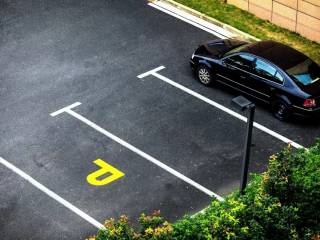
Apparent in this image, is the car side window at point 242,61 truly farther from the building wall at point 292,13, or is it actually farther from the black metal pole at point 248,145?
the black metal pole at point 248,145

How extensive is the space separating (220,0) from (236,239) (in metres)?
13.9

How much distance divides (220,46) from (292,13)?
3.13 m

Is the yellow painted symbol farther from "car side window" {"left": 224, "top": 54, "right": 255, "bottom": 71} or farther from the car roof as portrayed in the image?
the car roof

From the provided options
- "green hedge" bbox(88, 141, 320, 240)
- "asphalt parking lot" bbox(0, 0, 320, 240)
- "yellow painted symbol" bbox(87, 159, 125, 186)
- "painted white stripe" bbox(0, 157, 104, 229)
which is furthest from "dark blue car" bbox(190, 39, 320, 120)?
"painted white stripe" bbox(0, 157, 104, 229)

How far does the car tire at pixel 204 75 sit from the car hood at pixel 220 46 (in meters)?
0.45

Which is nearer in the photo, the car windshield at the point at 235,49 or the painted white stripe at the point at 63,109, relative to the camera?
the painted white stripe at the point at 63,109

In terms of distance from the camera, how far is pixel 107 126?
2088 cm

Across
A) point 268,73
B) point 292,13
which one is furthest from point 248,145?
point 292,13

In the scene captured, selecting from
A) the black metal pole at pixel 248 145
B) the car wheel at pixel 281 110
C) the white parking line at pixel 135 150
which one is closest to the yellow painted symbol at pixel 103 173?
the white parking line at pixel 135 150

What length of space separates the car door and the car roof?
248 millimetres

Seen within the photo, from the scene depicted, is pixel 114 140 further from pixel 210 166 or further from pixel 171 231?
pixel 171 231

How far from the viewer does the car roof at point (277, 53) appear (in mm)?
21234

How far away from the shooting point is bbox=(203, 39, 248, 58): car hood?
22.4 m

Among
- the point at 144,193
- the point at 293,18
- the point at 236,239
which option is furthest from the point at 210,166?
the point at 293,18
